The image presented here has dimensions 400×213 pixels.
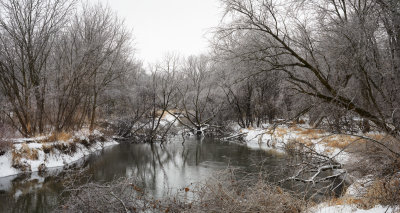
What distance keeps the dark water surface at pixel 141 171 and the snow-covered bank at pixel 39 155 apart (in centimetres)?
56

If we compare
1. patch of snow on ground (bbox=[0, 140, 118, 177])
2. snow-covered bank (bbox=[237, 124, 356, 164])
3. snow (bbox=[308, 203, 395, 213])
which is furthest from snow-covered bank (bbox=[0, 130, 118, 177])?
snow (bbox=[308, 203, 395, 213])

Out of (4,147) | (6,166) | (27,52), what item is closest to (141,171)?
(6,166)

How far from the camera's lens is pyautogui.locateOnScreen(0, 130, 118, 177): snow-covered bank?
37.8 ft

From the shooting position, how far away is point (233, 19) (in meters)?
7.79

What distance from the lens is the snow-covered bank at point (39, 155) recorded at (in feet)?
37.8

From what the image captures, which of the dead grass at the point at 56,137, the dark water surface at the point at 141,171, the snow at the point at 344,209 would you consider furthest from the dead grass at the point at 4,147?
the snow at the point at 344,209

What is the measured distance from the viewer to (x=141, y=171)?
13.1 meters

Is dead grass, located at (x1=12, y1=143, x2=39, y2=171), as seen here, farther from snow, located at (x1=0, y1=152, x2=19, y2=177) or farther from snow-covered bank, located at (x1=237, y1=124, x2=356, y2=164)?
snow-covered bank, located at (x1=237, y1=124, x2=356, y2=164)

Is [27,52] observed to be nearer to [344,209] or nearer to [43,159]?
[43,159]

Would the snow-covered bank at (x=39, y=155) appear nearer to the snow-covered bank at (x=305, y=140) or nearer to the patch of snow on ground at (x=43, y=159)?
the patch of snow on ground at (x=43, y=159)

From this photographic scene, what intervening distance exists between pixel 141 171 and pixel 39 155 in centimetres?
470

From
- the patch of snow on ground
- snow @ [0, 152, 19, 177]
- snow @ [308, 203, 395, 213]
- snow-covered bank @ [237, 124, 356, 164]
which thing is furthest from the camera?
→ snow-covered bank @ [237, 124, 356, 164]

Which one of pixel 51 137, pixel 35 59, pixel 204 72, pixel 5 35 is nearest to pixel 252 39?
pixel 51 137

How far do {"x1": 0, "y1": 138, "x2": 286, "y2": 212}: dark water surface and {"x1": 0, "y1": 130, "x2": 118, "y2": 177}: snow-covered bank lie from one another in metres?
0.56
